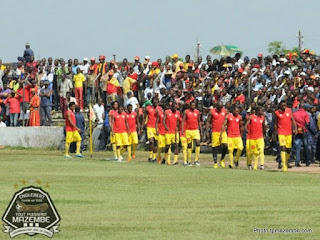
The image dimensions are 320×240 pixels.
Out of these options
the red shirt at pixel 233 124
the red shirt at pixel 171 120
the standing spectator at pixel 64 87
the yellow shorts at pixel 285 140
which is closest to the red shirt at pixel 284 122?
the yellow shorts at pixel 285 140

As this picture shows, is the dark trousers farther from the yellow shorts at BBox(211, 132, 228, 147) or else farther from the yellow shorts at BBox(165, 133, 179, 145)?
the yellow shorts at BBox(211, 132, 228, 147)

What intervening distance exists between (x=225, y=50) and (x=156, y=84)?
22.9 feet

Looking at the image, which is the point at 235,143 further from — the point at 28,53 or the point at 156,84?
the point at 28,53

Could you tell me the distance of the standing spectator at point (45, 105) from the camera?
42.9 metres

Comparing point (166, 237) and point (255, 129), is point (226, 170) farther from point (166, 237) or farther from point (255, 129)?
point (166, 237)

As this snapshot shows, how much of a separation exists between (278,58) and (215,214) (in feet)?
75.4

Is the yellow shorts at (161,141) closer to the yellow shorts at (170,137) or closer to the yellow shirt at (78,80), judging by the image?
the yellow shorts at (170,137)

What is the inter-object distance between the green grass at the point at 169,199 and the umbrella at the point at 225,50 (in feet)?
51.1

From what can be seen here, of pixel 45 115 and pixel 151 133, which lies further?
pixel 45 115

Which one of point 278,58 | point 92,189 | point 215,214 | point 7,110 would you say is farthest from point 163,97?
point 215,214

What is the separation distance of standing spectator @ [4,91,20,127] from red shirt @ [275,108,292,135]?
49.0 feet

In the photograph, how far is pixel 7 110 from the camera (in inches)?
1737

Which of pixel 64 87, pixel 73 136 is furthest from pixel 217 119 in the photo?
pixel 64 87

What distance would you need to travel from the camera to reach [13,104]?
143ft
